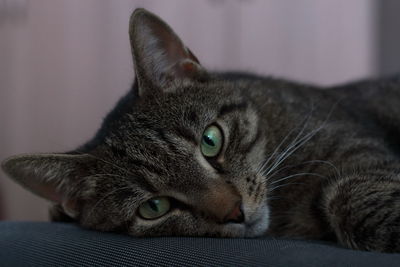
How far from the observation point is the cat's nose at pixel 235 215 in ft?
4.26

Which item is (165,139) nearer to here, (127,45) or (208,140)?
(208,140)

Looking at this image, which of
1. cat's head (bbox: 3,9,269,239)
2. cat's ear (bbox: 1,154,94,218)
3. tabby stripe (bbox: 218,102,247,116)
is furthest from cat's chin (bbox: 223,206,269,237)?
cat's ear (bbox: 1,154,94,218)

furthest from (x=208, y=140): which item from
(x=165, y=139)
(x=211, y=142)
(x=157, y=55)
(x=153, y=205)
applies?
(x=157, y=55)

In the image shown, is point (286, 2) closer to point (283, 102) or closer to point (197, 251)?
A: point (283, 102)

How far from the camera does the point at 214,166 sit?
1397mm

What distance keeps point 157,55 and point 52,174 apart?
22.6 inches

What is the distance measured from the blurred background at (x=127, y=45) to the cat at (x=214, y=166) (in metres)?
1.94

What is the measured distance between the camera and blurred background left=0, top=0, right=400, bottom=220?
3.62 meters

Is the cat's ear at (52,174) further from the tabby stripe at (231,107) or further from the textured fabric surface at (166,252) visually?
the tabby stripe at (231,107)

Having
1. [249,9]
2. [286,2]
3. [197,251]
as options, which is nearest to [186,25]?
[249,9]

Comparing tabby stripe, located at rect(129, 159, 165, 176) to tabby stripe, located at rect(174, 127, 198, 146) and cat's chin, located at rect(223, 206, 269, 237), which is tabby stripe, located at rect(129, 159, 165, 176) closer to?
tabby stripe, located at rect(174, 127, 198, 146)

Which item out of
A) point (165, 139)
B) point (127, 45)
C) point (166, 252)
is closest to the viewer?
point (166, 252)

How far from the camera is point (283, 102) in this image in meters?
1.81

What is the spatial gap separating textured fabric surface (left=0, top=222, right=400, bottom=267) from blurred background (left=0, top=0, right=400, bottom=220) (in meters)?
2.41
